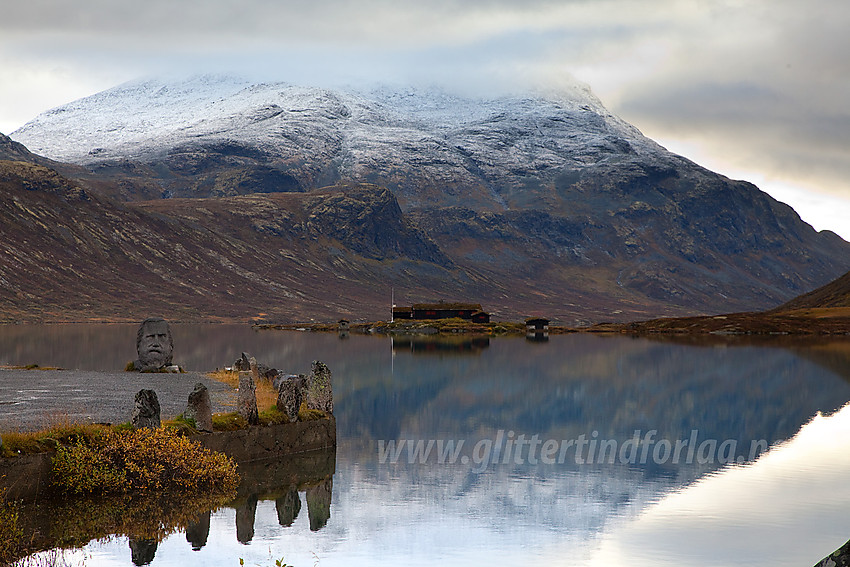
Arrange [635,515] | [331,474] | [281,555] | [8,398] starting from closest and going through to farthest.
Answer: [281,555] < [635,515] < [331,474] < [8,398]

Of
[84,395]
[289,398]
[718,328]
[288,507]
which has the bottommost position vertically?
[288,507]

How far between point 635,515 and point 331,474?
9.15 meters

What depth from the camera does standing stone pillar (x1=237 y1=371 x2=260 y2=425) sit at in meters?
29.4

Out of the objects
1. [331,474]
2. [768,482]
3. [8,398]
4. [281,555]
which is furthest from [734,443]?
[8,398]

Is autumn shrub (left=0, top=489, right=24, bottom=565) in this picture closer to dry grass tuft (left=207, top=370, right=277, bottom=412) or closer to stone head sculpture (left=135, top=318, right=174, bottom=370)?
dry grass tuft (left=207, top=370, right=277, bottom=412)

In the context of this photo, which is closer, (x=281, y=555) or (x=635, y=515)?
(x=281, y=555)

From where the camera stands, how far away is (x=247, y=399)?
29500 mm

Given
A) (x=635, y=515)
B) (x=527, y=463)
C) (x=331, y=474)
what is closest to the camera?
(x=635, y=515)

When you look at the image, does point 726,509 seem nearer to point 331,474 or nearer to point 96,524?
point 331,474

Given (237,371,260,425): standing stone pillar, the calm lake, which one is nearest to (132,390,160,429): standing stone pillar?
the calm lake

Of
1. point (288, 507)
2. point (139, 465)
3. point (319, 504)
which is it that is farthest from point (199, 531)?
point (319, 504)

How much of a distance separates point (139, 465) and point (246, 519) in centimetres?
312

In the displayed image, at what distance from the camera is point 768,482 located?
3108 cm

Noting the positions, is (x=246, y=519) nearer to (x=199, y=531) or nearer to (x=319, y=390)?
(x=199, y=531)
